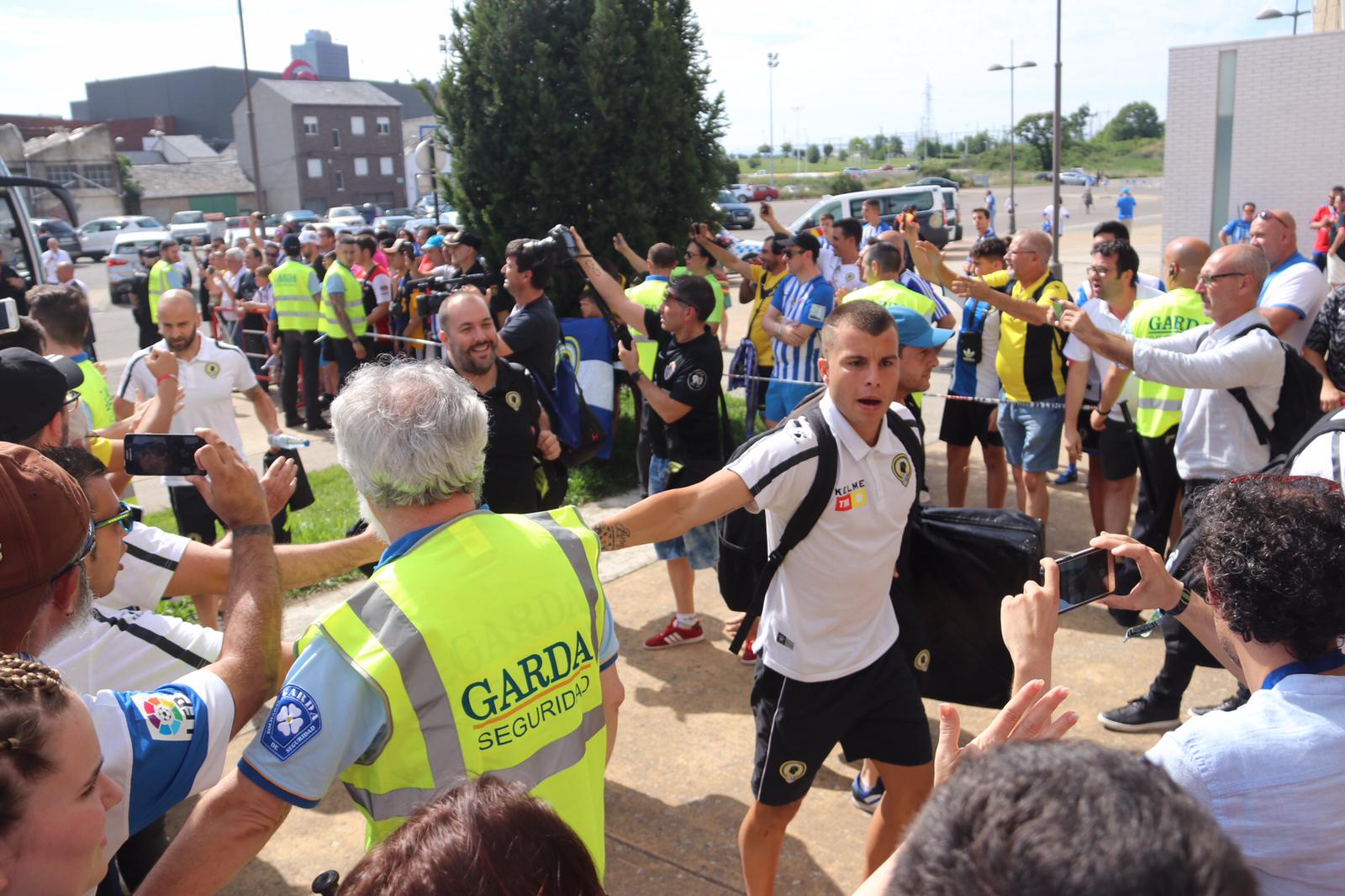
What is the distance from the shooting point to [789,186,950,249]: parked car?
26.9 m

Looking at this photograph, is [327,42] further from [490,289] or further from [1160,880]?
[1160,880]

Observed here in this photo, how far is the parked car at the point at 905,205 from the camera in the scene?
26.9m

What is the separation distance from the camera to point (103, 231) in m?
39.8

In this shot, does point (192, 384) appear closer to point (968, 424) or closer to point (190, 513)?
point (190, 513)

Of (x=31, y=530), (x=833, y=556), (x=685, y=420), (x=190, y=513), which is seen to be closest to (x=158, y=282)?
(x=190, y=513)

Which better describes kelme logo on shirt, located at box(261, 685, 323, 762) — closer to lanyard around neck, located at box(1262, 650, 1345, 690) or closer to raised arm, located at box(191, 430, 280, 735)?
raised arm, located at box(191, 430, 280, 735)

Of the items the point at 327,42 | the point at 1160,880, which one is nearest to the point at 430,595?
the point at 1160,880

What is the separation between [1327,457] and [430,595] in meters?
2.85

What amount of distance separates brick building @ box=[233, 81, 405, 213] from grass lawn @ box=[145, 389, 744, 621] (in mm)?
65358

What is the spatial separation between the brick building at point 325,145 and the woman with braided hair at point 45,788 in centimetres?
7288

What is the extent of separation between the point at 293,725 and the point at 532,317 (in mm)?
4237

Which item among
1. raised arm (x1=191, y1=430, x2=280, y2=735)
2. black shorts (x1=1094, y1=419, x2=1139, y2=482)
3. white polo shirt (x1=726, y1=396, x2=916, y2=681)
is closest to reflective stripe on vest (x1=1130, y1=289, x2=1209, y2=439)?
black shorts (x1=1094, y1=419, x2=1139, y2=482)

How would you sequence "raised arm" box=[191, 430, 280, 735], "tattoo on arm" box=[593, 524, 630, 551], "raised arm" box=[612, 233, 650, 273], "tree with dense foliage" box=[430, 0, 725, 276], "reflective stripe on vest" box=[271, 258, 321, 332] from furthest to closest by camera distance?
"reflective stripe on vest" box=[271, 258, 321, 332] < "tree with dense foliage" box=[430, 0, 725, 276] < "raised arm" box=[612, 233, 650, 273] < "tattoo on arm" box=[593, 524, 630, 551] < "raised arm" box=[191, 430, 280, 735]

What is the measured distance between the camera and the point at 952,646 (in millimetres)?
3729
